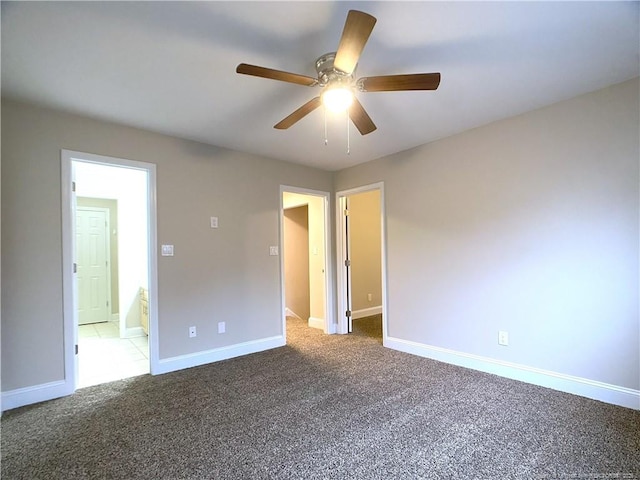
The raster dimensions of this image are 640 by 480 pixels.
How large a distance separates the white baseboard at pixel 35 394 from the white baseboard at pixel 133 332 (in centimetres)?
203

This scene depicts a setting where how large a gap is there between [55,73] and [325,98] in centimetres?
181

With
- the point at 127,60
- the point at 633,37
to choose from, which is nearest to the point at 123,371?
the point at 127,60

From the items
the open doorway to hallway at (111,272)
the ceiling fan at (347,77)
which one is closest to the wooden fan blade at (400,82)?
the ceiling fan at (347,77)

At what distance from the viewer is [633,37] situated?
1805 millimetres

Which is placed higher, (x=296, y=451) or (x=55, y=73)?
(x=55, y=73)

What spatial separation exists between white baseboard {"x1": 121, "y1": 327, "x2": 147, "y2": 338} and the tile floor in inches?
3.8

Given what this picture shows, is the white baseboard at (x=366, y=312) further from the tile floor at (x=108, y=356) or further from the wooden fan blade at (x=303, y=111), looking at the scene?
the wooden fan blade at (x=303, y=111)

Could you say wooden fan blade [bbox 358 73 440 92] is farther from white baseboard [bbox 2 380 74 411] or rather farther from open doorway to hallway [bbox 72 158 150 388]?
white baseboard [bbox 2 380 74 411]

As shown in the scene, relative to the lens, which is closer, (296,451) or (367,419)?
(296,451)

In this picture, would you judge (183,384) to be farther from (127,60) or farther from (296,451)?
(127,60)

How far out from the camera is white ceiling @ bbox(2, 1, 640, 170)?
1.59 metres

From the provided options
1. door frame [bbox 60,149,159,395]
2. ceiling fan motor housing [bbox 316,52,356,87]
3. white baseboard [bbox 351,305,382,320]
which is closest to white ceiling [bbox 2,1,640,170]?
ceiling fan motor housing [bbox 316,52,356,87]

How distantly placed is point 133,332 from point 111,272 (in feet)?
5.53

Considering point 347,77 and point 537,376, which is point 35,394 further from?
point 537,376
